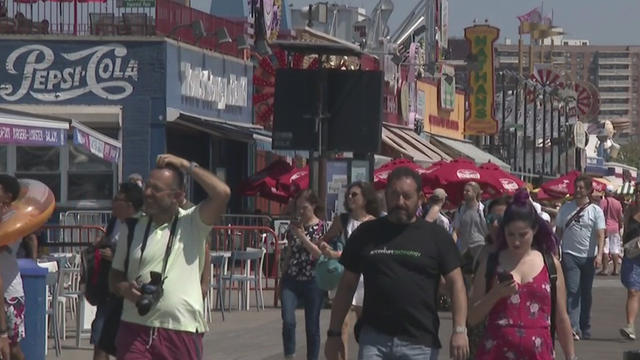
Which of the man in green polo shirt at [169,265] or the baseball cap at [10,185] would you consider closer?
the man in green polo shirt at [169,265]

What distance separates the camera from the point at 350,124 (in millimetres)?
20094

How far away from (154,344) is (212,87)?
65.1 ft

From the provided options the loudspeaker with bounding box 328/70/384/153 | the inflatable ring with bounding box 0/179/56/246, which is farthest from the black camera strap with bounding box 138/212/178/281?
the loudspeaker with bounding box 328/70/384/153

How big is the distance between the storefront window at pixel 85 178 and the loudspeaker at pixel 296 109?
557cm

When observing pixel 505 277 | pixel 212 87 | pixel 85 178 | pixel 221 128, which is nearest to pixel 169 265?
pixel 505 277

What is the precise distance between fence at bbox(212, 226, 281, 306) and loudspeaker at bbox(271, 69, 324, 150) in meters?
1.57

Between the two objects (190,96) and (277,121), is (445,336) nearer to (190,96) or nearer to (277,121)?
(277,121)

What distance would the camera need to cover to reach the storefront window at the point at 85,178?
25141 mm

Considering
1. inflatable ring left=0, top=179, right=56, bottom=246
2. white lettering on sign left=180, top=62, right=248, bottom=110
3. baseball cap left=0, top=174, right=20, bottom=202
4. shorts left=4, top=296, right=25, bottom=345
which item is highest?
white lettering on sign left=180, top=62, right=248, bottom=110

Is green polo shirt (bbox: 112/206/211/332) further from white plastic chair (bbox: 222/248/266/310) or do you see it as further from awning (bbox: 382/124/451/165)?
awning (bbox: 382/124/451/165)

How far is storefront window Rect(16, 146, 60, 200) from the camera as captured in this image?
25047 mm

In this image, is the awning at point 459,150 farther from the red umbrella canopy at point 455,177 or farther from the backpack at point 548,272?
the backpack at point 548,272

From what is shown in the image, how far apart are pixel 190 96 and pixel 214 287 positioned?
21.8ft

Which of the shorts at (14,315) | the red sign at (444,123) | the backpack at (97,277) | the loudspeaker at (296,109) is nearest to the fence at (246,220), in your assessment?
the loudspeaker at (296,109)
